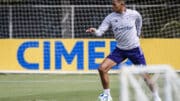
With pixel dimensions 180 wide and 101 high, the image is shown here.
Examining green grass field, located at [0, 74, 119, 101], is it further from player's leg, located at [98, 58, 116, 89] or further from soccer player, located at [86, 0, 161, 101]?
soccer player, located at [86, 0, 161, 101]

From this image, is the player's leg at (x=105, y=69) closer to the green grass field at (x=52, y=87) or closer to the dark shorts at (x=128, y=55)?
the dark shorts at (x=128, y=55)

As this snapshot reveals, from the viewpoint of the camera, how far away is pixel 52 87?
1512cm

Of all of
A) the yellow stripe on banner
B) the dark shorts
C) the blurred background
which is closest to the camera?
the dark shorts

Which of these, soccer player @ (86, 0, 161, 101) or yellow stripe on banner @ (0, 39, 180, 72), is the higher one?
soccer player @ (86, 0, 161, 101)

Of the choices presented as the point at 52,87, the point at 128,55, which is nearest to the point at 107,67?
the point at 128,55

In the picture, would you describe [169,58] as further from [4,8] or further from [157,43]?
[4,8]

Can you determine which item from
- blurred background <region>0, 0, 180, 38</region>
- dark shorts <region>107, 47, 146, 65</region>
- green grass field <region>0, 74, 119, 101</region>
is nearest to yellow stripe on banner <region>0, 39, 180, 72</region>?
green grass field <region>0, 74, 119, 101</region>

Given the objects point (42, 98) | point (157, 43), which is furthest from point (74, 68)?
point (42, 98)

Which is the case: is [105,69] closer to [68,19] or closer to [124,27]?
[124,27]

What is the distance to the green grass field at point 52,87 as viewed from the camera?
12.8 meters

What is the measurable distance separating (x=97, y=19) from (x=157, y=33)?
2086mm

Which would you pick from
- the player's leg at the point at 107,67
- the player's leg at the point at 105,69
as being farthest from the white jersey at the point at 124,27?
the player's leg at the point at 105,69

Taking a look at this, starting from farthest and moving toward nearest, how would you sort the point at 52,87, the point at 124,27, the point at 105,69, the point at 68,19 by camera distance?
1. the point at 68,19
2. the point at 52,87
3. the point at 124,27
4. the point at 105,69

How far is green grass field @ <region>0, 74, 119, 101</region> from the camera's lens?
41.8ft
